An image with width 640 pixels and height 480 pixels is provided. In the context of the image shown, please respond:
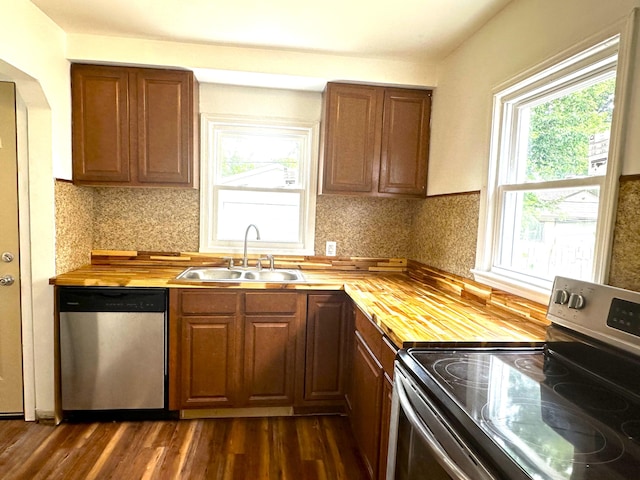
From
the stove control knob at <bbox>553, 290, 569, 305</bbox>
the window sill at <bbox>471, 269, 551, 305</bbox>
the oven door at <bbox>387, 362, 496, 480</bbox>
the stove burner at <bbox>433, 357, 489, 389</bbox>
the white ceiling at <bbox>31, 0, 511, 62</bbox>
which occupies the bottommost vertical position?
the oven door at <bbox>387, 362, 496, 480</bbox>

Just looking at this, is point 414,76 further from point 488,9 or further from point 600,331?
point 600,331

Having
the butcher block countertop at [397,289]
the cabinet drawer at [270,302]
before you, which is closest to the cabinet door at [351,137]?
the butcher block countertop at [397,289]

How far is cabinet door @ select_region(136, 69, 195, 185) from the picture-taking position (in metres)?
2.53

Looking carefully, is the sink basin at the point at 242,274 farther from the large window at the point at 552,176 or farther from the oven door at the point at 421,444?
the oven door at the point at 421,444

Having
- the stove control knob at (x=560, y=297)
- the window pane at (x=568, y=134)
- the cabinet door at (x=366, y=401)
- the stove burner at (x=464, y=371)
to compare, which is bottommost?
the cabinet door at (x=366, y=401)

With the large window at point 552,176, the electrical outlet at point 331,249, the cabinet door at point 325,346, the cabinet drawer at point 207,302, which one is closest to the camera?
the large window at point 552,176

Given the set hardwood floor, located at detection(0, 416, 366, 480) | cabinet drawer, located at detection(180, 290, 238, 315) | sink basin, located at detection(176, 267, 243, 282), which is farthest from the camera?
sink basin, located at detection(176, 267, 243, 282)

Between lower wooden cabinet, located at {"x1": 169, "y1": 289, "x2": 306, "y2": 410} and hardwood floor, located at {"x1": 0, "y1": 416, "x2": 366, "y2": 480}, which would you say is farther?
lower wooden cabinet, located at {"x1": 169, "y1": 289, "x2": 306, "y2": 410}

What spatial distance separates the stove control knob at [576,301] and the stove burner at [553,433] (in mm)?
443

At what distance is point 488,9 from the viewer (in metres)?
1.95

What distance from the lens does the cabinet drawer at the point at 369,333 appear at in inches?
70.4

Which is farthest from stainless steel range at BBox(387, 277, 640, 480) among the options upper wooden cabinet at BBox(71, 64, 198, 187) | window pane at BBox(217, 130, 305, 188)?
upper wooden cabinet at BBox(71, 64, 198, 187)

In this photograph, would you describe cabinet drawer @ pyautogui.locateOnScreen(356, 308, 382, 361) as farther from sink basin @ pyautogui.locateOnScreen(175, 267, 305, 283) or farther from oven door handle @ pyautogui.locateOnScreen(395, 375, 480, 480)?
sink basin @ pyautogui.locateOnScreen(175, 267, 305, 283)

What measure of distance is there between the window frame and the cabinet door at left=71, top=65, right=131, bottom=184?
2.28 m
